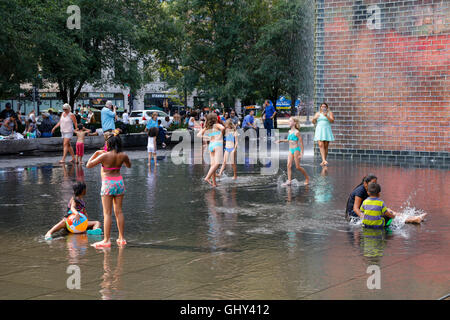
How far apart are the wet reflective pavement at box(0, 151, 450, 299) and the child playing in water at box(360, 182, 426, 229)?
236 millimetres

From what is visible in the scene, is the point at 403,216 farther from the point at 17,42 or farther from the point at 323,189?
the point at 17,42

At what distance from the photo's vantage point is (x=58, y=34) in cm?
2858

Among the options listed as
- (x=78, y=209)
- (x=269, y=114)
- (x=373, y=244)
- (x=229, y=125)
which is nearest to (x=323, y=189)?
(x=229, y=125)

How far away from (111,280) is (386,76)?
15.4m

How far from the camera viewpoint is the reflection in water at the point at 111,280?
586 cm

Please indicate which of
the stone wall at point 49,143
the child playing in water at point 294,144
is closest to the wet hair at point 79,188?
the child playing in water at point 294,144

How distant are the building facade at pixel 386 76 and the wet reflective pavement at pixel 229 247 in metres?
5.84

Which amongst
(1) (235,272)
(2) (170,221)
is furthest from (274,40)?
(1) (235,272)

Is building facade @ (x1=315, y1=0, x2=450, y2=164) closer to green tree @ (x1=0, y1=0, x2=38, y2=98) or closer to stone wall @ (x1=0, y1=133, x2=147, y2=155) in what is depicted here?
stone wall @ (x1=0, y1=133, x2=147, y2=155)

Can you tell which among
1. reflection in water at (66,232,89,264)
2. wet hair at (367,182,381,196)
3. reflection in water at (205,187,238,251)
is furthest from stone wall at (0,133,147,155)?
wet hair at (367,182,381,196)

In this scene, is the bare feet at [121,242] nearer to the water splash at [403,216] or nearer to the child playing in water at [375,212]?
the child playing in water at [375,212]

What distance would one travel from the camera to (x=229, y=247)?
7922 millimetres
